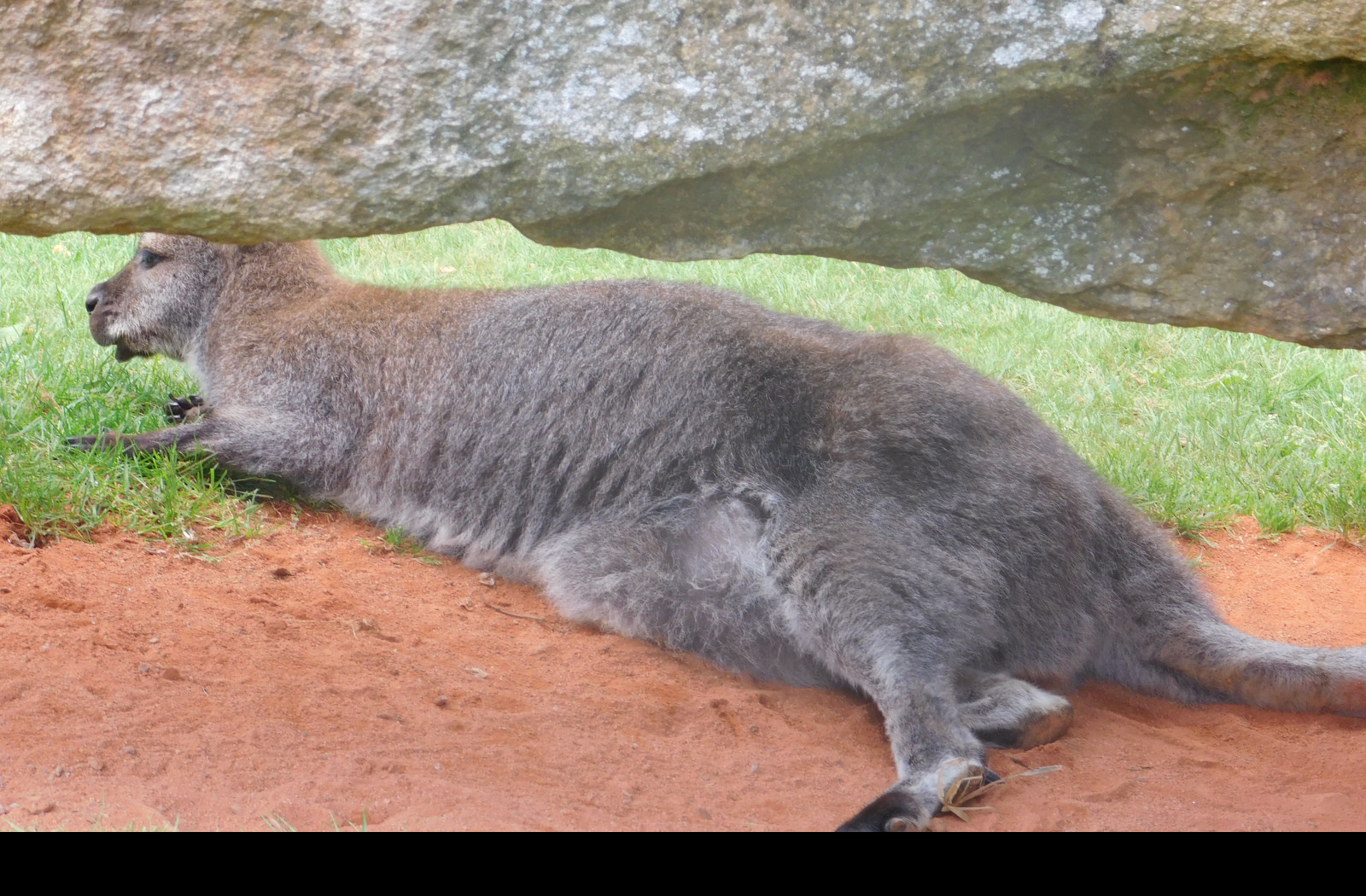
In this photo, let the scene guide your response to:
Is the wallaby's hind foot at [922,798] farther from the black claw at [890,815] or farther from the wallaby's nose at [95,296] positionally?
the wallaby's nose at [95,296]

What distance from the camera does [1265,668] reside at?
147 inches

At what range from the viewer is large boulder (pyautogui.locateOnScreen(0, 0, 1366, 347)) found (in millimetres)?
2564

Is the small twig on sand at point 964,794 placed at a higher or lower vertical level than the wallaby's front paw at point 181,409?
lower

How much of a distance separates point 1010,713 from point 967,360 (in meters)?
3.45

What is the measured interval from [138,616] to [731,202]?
212 cm

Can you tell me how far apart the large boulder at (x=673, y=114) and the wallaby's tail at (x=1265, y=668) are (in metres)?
1.32

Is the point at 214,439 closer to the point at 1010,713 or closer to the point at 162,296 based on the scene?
the point at 162,296

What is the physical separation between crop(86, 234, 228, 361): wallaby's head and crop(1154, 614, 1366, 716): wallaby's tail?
13.4 ft

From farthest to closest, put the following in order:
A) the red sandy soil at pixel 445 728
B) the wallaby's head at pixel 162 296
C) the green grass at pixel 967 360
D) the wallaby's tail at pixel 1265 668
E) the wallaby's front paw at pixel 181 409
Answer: the wallaby's head at pixel 162 296 → the wallaby's front paw at pixel 181 409 → the green grass at pixel 967 360 → the wallaby's tail at pixel 1265 668 → the red sandy soil at pixel 445 728

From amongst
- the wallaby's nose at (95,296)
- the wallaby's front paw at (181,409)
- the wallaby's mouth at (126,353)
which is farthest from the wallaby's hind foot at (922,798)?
the wallaby's nose at (95,296)

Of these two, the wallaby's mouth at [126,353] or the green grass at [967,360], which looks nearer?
the green grass at [967,360]

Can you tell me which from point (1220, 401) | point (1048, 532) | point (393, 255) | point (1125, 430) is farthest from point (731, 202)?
point (393, 255)

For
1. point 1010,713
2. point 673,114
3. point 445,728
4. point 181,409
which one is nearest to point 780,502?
point 1010,713

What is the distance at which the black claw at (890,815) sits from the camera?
2885mm
